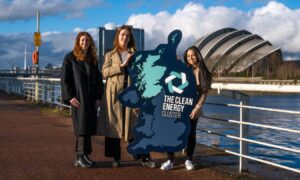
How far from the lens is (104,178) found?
497 centimetres

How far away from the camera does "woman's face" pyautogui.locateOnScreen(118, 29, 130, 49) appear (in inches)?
208

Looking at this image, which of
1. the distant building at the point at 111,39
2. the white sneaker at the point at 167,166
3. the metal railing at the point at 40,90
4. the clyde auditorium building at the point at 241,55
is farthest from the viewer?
the clyde auditorium building at the point at 241,55

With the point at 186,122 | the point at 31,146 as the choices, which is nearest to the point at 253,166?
the point at 186,122

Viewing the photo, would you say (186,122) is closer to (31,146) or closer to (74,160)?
(74,160)

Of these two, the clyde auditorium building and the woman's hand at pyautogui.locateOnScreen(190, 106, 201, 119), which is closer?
the woman's hand at pyautogui.locateOnScreen(190, 106, 201, 119)

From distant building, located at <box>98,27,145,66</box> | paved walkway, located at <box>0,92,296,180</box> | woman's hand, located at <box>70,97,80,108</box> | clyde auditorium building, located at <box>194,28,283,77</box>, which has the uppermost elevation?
clyde auditorium building, located at <box>194,28,283,77</box>

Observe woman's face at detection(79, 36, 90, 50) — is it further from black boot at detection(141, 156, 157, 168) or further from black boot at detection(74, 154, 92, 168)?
black boot at detection(141, 156, 157, 168)

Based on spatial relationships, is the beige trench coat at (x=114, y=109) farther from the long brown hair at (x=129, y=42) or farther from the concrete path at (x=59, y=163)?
the concrete path at (x=59, y=163)

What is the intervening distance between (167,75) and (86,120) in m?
1.02

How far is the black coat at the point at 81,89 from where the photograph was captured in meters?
5.28

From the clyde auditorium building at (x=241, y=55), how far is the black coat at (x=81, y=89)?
68.5m

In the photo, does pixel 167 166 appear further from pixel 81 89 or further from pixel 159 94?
pixel 81 89

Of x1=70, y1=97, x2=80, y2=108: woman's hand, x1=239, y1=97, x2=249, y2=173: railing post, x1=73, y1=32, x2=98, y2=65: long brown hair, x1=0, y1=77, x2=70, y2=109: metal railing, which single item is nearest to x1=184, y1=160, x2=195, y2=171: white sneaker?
x1=239, y1=97, x2=249, y2=173: railing post

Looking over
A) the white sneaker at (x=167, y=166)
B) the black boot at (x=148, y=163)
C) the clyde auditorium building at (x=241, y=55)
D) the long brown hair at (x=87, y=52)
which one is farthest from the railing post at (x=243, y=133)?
the clyde auditorium building at (x=241, y=55)
